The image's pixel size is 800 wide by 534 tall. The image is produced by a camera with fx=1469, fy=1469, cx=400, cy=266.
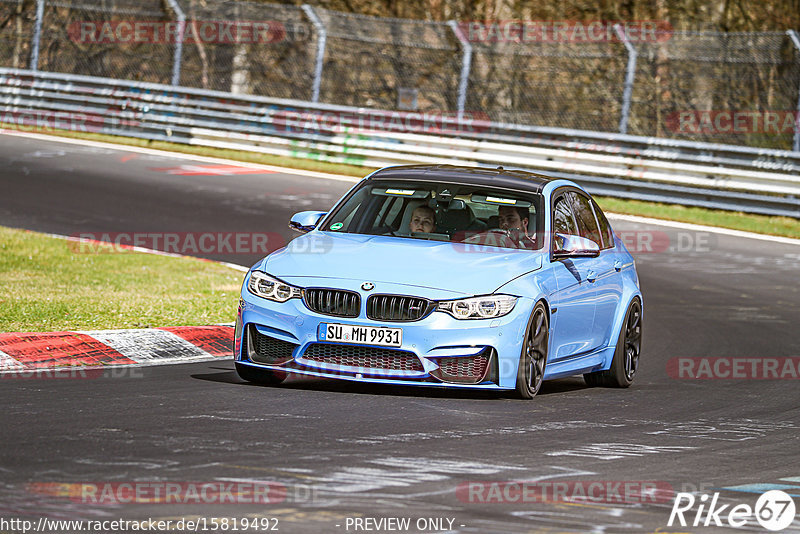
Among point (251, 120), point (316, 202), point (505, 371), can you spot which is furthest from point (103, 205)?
point (505, 371)

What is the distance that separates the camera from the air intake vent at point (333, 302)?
894 centimetres

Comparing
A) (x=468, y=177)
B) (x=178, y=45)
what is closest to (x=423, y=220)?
(x=468, y=177)

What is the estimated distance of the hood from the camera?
902 centimetres

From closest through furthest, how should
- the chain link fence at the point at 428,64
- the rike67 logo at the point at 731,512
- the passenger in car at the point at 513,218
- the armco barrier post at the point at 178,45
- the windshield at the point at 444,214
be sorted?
the rike67 logo at the point at 731,512
the windshield at the point at 444,214
the passenger in car at the point at 513,218
the chain link fence at the point at 428,64
the armco barrier post at the point at 178,45

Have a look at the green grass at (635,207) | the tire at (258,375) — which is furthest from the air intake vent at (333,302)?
the green grass at (635,207)

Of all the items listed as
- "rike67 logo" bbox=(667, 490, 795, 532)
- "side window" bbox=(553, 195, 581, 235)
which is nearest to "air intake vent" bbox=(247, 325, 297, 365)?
"side window" bbox=(553, 195, 581, 235)

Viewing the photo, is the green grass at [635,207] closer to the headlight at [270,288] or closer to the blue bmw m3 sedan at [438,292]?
the blue bmw m3 sedan at [438,292]

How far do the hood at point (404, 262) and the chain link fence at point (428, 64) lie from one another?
15.3m

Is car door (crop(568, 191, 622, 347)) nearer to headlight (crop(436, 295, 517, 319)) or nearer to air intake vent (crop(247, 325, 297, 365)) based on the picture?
headlight (crop(436, 295, 517, 319))

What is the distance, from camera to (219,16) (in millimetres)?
29875

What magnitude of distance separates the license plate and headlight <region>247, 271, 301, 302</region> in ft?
1.15

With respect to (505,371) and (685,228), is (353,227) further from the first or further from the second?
(685,228)

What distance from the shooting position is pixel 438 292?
351 inches

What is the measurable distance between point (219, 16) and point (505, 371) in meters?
22.0
